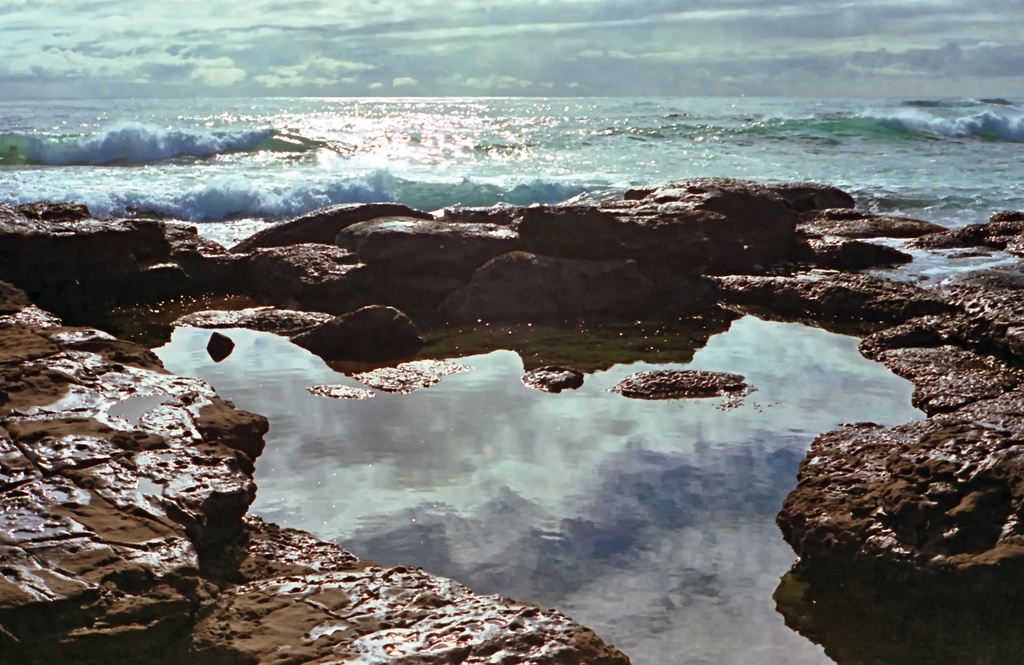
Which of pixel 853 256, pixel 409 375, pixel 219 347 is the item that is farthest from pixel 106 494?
pixel 853 256

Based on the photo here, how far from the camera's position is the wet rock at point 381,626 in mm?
2848

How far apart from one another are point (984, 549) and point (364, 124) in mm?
38418

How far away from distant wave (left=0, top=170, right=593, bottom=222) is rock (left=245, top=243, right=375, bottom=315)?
8.34m

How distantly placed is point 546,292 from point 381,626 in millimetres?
5340

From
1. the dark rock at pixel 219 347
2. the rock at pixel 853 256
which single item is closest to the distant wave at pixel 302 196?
the rock at pixel 853 256

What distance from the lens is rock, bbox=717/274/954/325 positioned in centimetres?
778

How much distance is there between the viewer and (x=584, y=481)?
4543 mm

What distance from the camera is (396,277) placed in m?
8.67

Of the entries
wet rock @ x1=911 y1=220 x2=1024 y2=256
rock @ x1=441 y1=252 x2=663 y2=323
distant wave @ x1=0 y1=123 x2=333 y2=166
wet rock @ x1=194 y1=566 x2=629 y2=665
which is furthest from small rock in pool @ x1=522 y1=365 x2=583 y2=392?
distant wave @ x1=0 y1=123 x2=333 y2=166

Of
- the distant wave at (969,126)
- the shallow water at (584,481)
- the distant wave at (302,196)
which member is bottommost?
the shallow water at (584,481)

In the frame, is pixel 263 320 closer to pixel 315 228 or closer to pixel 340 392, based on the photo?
pixel 340 392

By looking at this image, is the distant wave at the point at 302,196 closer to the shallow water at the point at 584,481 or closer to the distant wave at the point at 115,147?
the distant wave at the point at 115,147

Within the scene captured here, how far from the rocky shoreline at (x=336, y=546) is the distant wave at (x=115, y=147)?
19.5 m

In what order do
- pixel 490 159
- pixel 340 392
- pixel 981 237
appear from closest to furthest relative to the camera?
pixel 340 392
pixel 981 237
pixel 490 159
